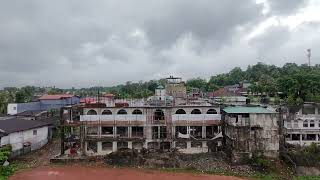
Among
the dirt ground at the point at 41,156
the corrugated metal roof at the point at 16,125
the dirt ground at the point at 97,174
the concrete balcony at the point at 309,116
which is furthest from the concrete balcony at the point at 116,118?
the concrete balcony at the point at 309,116

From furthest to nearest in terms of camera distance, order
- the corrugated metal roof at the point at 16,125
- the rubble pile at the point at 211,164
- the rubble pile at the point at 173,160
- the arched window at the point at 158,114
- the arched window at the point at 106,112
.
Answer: the arched window at the point at 106,112, the arched window at the point at 158,114, the corrugated metal roof at the point at 16,125, the rubble pile at the point at 173,160, the rubble pile at the point at 211,164

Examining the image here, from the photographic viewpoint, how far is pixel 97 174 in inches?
1492

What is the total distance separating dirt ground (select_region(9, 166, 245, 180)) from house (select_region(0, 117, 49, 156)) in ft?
19.8

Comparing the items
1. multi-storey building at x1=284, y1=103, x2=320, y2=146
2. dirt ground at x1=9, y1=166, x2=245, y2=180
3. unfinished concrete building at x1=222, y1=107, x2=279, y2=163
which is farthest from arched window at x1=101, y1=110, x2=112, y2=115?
multi-storey building at x1=284, y1=103, x2=320, y2=146

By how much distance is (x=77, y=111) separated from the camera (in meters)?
48.9

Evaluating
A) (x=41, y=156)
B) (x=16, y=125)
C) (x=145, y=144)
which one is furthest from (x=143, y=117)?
(x=16, y=125)

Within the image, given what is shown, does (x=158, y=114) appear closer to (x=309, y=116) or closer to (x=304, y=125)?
(x=304, y=125)

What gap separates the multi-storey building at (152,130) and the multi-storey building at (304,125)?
8574 millimetres

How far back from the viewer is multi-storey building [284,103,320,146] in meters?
45.2

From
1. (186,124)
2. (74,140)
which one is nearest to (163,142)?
(186,124)

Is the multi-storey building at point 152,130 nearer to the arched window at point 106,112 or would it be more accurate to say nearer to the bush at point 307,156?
the arched window at point 106,112

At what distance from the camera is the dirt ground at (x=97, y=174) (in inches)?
1439

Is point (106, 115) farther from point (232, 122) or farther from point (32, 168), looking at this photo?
point (232, 122)

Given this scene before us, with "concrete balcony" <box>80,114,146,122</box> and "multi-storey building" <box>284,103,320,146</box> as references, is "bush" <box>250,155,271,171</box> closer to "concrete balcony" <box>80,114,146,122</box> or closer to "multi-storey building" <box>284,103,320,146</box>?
"multi-storey building" <box>284,103,320,146</box>
